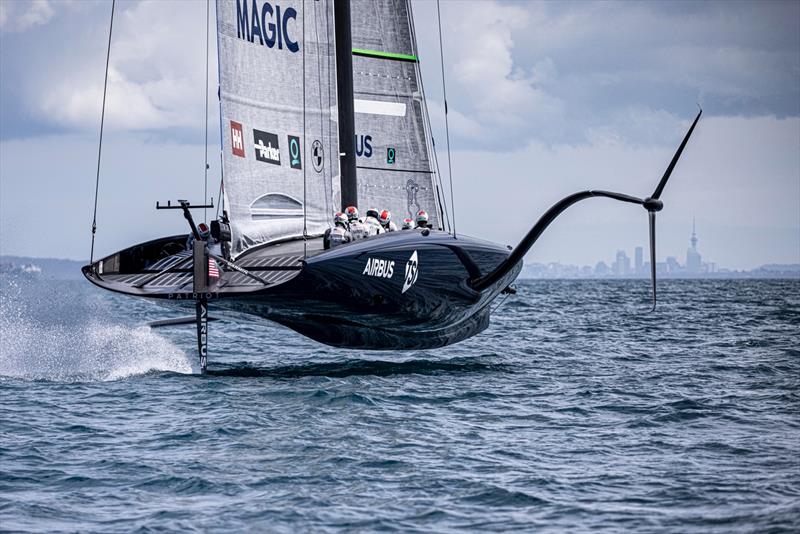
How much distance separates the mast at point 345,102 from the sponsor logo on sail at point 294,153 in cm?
120

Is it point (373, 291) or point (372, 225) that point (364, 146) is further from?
point (373, 291)

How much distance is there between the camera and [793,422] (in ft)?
32.7

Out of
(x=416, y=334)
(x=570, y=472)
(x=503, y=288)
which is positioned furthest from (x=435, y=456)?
(x=503, y=288)

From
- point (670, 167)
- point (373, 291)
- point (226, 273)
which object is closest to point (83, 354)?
point (226, 273)

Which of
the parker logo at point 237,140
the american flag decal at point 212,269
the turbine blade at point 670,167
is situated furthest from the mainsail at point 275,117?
the turbine blade at point 670,167

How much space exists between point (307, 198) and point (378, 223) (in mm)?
960

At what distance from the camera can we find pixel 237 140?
41.5 ft

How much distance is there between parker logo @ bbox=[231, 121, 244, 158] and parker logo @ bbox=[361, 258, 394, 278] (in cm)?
231

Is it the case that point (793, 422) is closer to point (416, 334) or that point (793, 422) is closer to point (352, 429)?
point (352, 429)

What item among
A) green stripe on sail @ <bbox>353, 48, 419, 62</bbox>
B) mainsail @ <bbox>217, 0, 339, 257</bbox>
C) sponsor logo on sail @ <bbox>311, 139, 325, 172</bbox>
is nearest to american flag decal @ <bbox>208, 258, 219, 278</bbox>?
mainsail @ <bbox>217, 0, 339, 257</bbox>

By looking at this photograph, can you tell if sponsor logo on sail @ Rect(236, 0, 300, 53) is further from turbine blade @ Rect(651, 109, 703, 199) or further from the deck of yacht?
turbine blade @ Rect(651, 109, 703, 199)

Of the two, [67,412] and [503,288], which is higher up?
[503,288]

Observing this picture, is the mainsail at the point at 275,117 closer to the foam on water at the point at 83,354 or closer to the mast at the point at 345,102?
the mast at the point at 345,102

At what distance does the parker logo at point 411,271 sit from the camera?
39.4ft
